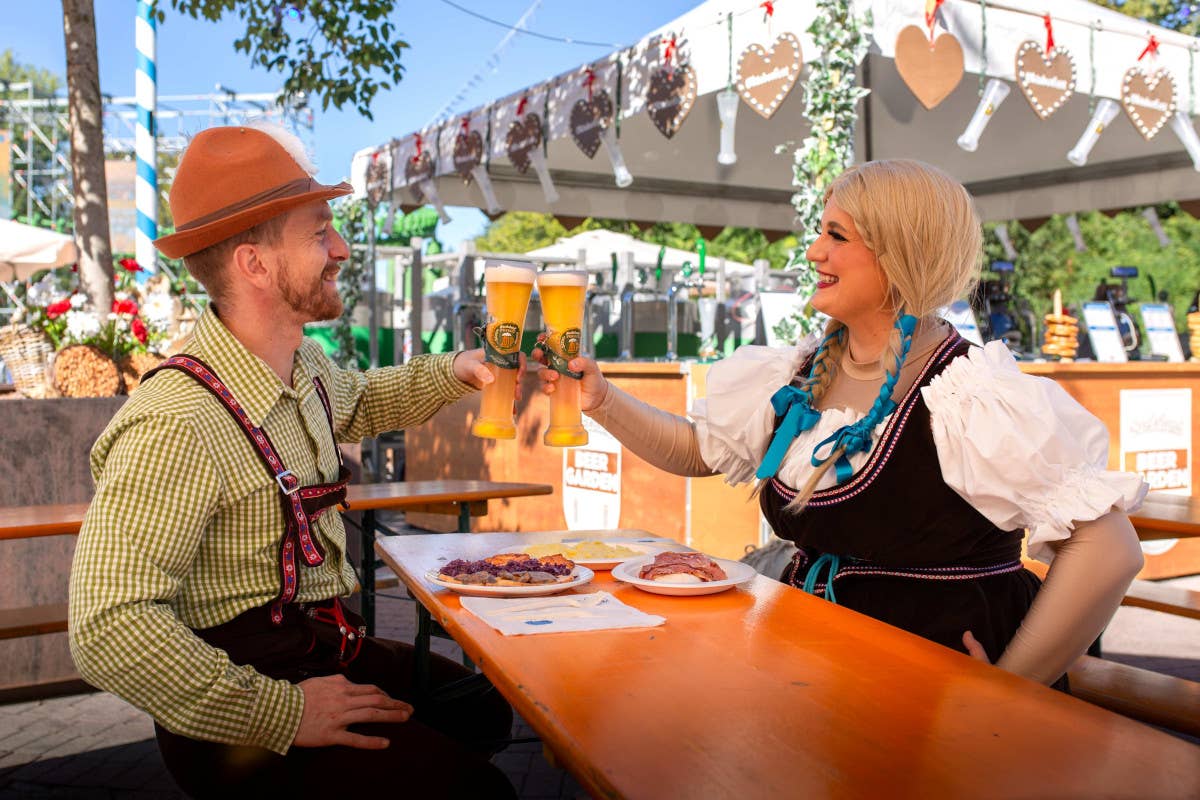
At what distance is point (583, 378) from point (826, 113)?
3.62 metres

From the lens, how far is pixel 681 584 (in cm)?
179

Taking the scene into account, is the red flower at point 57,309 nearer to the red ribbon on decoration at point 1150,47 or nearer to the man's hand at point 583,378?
the man's hand at point 583,378

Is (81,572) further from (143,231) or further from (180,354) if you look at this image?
(143,231)

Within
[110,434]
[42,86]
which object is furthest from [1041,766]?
[42,86]

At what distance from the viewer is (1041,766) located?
1.02m

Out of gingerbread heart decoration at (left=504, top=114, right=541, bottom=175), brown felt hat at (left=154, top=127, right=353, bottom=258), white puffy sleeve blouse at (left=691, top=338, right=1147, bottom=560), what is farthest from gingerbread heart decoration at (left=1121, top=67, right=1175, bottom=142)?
brown felt hat at (left=154, top=127, right=353, bottom=258)

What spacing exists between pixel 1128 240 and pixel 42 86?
45595 mm

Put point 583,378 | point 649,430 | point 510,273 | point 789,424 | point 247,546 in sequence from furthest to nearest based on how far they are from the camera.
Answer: point 649,430 → point 583,378 → point 789,424 → point 510,273 → point 247,546

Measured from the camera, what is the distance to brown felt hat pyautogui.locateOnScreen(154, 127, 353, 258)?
174 cm

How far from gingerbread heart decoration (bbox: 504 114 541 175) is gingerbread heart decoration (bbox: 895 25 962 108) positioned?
288 cm

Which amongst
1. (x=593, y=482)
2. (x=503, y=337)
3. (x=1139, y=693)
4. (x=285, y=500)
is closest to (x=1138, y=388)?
(x=593, y=482)

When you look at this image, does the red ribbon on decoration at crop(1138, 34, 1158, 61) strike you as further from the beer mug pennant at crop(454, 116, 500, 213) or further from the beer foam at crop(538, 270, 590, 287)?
the beer foam at crop(538, 270, 590, 287)

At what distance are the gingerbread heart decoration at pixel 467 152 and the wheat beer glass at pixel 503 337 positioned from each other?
6.26m

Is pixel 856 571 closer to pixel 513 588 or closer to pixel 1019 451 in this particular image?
pixel 1019 451
